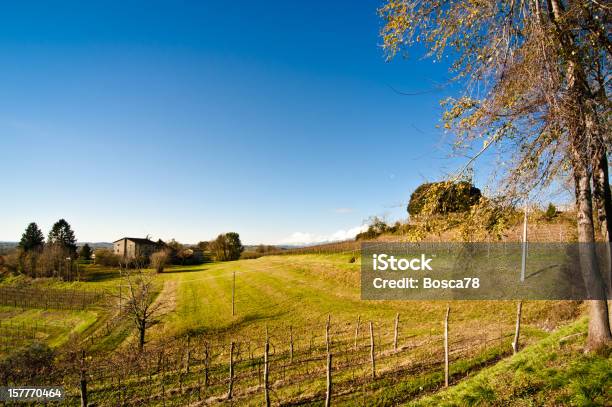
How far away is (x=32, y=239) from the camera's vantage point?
9638cm

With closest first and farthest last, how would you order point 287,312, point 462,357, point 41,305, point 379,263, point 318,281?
1. point 462,357
2. point 287,312
3. point 379,263
4. point 318,281
5. point 41,305

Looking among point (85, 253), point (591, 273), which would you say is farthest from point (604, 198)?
point (85, 253)

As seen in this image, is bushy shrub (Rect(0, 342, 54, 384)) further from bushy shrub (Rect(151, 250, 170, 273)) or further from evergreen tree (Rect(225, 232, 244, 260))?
evergreen tree (Rect(225, 232, 244, 260))

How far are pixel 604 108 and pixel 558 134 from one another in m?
0.88

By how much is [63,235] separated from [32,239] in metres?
7.81

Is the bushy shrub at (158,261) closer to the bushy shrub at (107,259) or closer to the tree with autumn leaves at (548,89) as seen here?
the bushy shrub at (107,259)

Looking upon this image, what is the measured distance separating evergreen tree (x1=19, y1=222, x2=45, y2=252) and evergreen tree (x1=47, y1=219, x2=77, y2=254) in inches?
136

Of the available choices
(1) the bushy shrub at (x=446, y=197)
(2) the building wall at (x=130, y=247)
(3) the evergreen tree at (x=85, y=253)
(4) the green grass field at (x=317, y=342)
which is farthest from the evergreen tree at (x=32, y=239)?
(1) the bushy shrub at (x=446, y=197)

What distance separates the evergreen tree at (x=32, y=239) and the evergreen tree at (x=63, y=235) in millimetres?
3450

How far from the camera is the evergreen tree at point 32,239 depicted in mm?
95312

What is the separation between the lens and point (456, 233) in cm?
945

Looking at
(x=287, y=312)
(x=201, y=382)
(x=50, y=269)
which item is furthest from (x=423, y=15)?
(x=50, y=269)

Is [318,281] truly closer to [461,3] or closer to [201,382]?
[201,382]

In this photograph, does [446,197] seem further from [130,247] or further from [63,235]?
[130,247]
